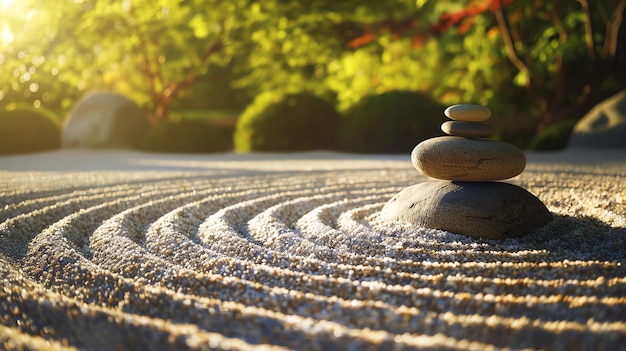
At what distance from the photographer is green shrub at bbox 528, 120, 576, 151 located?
8.49 meters

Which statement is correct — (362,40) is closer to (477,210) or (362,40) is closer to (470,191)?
(470,191)

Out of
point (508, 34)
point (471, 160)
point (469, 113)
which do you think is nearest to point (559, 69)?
point (508, 34)

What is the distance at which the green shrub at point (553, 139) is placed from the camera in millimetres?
8492

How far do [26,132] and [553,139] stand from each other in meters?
9.36

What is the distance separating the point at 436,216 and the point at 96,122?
9429mm

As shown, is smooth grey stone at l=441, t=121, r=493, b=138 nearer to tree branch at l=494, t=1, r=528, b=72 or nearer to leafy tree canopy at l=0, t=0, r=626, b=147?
tree branch at l=494, t=1, r=528, b=72

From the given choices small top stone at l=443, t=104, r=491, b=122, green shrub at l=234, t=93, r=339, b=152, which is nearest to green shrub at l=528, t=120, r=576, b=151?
green shrub at l=234, t=93, r=339, b=152

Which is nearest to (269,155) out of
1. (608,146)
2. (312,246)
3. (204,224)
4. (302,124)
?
(302,124)

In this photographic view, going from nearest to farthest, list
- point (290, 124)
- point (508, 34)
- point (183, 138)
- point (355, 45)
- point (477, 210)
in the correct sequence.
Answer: point (477, 210) < point (508, 34) < point (290, 124) < point (183, 138) < point (355, 45)

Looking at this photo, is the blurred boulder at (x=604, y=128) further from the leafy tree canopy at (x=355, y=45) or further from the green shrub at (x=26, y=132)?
the green shrub at (x=26, y=132)

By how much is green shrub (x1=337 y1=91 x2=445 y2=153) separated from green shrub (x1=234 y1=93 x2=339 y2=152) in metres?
0.58

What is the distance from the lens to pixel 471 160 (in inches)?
127

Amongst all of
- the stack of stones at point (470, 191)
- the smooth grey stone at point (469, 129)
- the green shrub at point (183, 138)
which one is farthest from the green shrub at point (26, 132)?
the smooth grey stone at point (469, 129)

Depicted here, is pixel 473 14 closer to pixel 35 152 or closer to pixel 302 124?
pixel 302 124
